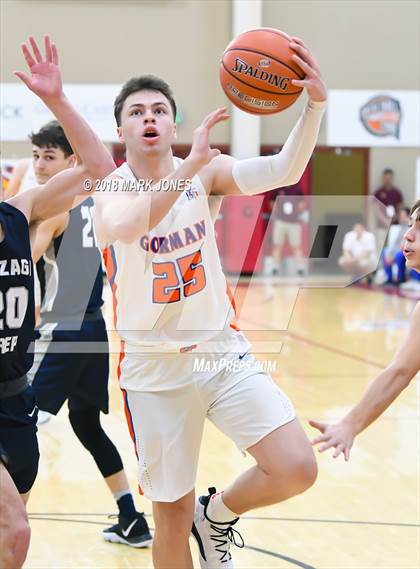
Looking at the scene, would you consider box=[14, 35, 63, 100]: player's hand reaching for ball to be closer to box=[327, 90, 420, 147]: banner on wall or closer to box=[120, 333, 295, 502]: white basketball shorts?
box=[120, 333, 295, 502]: white basketball shorts

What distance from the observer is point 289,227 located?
1927cm

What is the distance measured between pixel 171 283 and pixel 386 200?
16.5 meters

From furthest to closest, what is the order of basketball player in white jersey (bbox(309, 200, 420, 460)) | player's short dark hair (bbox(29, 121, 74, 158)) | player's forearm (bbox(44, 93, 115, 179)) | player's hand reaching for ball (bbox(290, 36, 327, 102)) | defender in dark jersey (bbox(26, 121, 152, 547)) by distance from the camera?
player's short dark hair (bbox(29, 121, 74, 158)) → defender in dark jersey (bbox(26, 121, 152, 547)) → player's hand reaching for ball (bbox(290, 36, 327, 102)) → player's forearm (bbox(44, 93, 115, 179)) → basketball player in white jersey (bbox(309, 200, 420, 460))

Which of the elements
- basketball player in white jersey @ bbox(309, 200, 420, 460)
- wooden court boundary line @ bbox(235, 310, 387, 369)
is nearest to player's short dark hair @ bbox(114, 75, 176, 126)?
basketball player in white jersey @ bbox(309, 200, 420, 460)

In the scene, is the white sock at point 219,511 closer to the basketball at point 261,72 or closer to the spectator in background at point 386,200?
the basketball at point 261,72

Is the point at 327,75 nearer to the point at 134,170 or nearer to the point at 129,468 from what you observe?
the point at 129,468

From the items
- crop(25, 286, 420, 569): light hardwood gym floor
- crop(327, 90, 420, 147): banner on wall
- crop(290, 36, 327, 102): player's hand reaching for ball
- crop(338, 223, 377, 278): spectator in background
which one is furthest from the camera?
crop(327, 90, 420, 147): banner on wall

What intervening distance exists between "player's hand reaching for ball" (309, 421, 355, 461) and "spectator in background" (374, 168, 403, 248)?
16.4 meters

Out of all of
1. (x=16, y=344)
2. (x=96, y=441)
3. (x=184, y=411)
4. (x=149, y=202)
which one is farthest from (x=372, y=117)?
(x=16, y=344)

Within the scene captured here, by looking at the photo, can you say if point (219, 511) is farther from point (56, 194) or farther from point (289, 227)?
point (289, 227)

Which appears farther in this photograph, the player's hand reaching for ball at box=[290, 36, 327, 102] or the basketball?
the basketball

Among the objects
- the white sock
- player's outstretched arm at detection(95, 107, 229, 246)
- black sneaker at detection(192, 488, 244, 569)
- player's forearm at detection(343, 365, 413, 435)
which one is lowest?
black sneaker at detection(192, 488, 244, 569)

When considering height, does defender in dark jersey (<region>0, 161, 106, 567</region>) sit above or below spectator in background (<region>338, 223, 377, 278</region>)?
above

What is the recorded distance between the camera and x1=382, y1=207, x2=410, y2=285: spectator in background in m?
16.7
